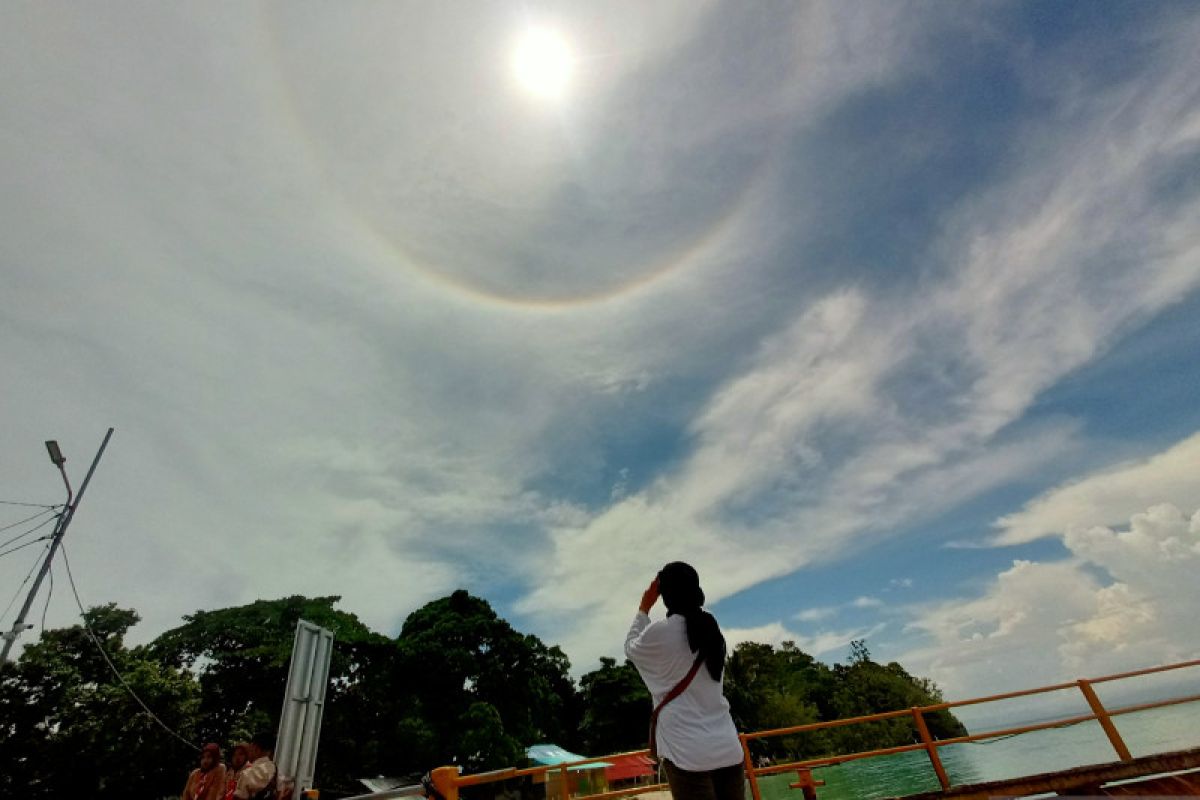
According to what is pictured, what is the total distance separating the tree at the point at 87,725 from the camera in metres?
18.7

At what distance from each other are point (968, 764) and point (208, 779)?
10245 centimetres

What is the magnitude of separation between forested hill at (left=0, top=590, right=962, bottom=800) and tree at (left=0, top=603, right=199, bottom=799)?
0.04 m

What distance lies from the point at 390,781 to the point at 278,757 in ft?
77.0

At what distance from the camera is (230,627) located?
90.7 ft

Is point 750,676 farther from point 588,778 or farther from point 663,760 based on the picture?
point 663,760

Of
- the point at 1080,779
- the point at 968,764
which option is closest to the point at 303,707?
the point at 1080,779

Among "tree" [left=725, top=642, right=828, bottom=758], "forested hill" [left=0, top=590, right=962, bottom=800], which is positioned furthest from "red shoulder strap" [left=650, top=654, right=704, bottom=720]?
"tree" [left=725, top=642, right=828, bottom=758]

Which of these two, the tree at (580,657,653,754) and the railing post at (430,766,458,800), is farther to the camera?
the tree at (580,657,653,754)

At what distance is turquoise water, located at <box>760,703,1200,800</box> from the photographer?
144 feet

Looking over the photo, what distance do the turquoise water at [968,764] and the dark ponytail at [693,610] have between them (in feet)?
21.8

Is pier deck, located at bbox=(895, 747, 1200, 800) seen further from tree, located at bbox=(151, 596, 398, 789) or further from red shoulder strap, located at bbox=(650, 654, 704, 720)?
tree, located at bbox=(151, 596, 398, 789)

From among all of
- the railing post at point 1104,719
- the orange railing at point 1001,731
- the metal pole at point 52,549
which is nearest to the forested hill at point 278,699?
the metal pole at point 52,549

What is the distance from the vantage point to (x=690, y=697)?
8.27ft

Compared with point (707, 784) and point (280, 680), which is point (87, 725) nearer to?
point (280, 680)
